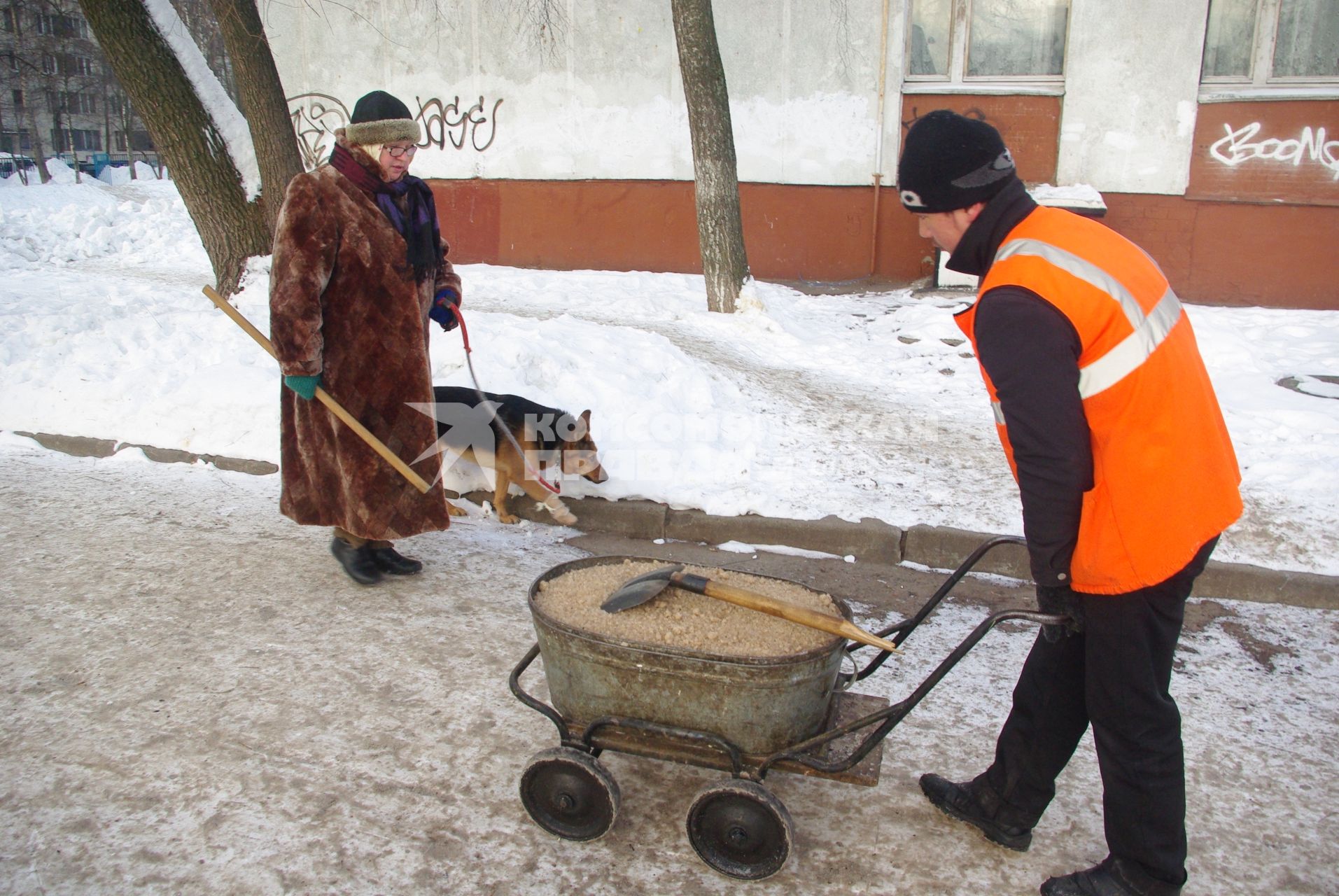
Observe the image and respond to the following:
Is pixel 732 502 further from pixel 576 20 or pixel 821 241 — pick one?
pixel 576 20

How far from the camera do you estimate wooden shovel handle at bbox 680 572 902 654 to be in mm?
2539

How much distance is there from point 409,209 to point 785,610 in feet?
9.13

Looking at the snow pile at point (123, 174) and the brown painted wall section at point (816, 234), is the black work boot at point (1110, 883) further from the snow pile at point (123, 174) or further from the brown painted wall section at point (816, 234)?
the snow pile at point (123, 174)

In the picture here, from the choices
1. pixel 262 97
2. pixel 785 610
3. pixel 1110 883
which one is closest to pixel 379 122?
pixel 785 610

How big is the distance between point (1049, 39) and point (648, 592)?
446 inches

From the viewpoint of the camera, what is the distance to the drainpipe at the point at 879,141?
1165 centimetres

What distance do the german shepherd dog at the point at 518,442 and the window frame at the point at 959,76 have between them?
27.7 ft

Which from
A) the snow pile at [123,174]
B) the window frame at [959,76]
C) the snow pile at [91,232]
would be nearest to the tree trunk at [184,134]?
the snow pile at [91,232]

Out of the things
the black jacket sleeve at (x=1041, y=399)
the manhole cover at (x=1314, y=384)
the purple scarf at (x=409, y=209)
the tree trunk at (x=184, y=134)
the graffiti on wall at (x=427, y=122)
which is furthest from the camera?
the graffiti on wall at (x=427, y=122)

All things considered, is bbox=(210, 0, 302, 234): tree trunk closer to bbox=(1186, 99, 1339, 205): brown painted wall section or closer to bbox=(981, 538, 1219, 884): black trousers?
bbox=(981, 538, 1219, 884): black trousers

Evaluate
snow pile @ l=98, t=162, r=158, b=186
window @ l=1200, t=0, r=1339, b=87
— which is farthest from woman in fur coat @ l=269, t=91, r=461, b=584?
snow pile @ l=98, t=162, r=158, b=186

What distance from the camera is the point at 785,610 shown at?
2625 millimetres

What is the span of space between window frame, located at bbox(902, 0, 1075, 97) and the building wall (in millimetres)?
76

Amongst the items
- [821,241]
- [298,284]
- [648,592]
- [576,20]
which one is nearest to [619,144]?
[576,20]
